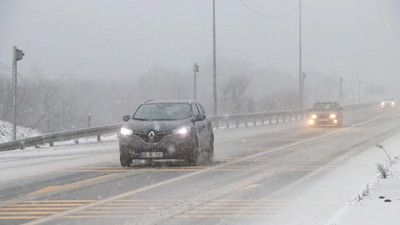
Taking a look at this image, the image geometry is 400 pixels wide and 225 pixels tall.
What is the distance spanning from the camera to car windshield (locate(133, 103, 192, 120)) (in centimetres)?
1534

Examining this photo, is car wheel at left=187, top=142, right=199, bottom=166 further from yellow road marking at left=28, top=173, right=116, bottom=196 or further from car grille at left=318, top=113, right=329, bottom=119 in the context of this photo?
car grille at left=318, top=113, right=329, bottom=119

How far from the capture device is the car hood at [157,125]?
1441cm

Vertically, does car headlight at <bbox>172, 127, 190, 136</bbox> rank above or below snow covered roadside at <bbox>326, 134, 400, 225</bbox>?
above

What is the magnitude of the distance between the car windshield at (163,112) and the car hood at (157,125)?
457 mm

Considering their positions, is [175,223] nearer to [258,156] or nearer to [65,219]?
[65,219]

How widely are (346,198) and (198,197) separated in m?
2.24

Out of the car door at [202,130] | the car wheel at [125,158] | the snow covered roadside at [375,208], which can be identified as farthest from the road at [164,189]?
the car door at [202,130]

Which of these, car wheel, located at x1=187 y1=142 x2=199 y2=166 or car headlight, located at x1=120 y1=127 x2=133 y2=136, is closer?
car headlight, located at x1=120 y1=127 x2=133 y2=136

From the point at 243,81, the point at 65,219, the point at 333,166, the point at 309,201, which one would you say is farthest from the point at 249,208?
the point at 243,81

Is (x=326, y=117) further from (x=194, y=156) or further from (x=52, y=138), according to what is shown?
(x=194, y=156)

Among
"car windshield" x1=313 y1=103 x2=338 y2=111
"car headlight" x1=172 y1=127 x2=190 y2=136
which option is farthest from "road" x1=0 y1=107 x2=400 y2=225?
"car windshield" x1=313 y1=103 x2=338 y2=111

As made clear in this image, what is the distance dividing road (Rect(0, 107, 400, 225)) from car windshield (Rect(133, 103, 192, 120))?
1178 mm

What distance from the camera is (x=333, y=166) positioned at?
14609 millimetres

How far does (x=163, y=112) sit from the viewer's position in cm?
1566
